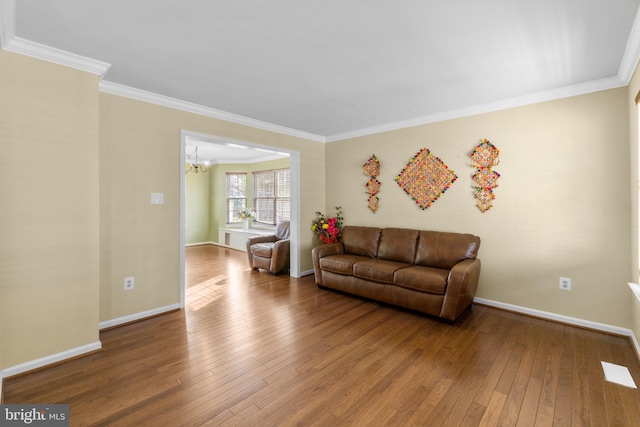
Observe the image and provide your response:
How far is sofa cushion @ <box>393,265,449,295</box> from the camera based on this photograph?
3072mm

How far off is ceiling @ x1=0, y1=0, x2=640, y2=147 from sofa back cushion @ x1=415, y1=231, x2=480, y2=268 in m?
1.63

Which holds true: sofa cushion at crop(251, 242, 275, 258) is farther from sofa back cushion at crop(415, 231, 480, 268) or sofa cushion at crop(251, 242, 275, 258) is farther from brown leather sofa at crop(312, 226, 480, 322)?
sofa back cushion at crop(415, 231, 480, 268)

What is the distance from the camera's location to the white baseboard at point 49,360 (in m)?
2.14

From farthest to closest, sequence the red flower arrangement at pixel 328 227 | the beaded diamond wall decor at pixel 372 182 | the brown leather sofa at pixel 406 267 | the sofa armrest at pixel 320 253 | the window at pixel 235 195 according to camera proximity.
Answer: the window at pixel 235 195, the red flower arrangement at pixel 328 227, the beaded diamond wall decor at pixel 372 182, the sofa armrest at pixel 320 253, the brown leather sofa at pixel 406 267

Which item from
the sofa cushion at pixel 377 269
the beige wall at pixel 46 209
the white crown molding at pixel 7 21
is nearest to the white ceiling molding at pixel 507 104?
the sofa cushion at pixel 377 269

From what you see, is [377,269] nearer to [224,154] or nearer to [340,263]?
[340,263]

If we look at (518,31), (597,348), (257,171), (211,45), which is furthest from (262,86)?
(257,171)

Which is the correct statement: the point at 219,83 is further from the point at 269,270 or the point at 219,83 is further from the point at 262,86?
the point at 269,270

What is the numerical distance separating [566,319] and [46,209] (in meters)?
4.97

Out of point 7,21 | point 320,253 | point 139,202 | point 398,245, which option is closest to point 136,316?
point 139,202

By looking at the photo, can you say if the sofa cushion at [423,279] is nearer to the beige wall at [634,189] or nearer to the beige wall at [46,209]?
the beige wall at [634,189]

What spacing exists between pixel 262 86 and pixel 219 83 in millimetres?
421

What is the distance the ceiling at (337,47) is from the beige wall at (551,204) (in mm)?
308

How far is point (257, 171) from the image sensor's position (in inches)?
307
